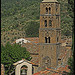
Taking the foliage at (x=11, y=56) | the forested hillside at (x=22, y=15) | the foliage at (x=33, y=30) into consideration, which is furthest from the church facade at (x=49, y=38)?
the forested hillside at (x=22, y=15)

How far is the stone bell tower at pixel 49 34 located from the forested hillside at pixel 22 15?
46.0 meters

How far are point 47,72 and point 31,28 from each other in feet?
175

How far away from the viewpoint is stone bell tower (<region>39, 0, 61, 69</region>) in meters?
38.1

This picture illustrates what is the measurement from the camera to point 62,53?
3950 centimetres

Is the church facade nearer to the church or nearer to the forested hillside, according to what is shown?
the church

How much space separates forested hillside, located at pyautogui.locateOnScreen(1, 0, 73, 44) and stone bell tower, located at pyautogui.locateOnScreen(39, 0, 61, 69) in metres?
46.0

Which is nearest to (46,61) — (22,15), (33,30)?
(33,30)

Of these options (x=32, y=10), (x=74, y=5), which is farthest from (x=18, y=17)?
(x=74, y=5)

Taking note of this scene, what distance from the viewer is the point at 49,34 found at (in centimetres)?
3844

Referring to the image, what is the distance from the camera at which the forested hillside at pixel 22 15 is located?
92.6m

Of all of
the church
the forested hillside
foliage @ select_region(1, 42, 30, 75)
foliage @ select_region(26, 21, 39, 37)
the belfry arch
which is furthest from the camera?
the forested hillside

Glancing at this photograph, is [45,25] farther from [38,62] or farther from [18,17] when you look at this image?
[18,17]

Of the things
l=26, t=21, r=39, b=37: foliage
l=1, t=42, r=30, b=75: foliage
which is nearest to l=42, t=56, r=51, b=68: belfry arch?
l=1, t=42, r=30, b=75: foliage

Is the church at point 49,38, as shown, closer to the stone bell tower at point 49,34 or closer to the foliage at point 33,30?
the stone bell tower at point 49,34
